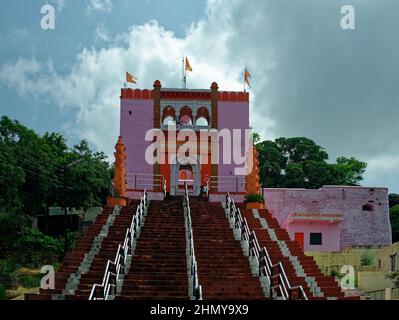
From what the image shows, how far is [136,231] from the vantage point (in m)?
19.4

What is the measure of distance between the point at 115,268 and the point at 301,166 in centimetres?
3629

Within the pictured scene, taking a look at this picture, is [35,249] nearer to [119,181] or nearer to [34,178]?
[34,178]

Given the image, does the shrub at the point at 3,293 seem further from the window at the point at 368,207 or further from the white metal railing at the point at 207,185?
the window at the point at 368,207

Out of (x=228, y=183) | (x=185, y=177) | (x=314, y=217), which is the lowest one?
(x=314, y=217)

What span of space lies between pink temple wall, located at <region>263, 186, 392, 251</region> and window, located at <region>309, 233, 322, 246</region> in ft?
1.79

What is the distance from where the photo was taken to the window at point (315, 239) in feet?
A: 119

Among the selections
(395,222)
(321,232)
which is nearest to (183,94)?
(321,232)

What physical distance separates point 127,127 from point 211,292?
15.7 meters

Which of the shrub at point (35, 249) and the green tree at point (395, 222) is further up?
the green tree at point (395, 222)

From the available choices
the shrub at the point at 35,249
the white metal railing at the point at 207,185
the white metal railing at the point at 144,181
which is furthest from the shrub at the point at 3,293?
the white metal railing at the point at 207,185

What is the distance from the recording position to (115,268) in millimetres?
15484

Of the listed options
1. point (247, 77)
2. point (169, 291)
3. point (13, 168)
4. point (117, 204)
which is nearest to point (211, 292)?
point (169, 291)

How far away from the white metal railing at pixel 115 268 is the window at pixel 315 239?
60.4ft
